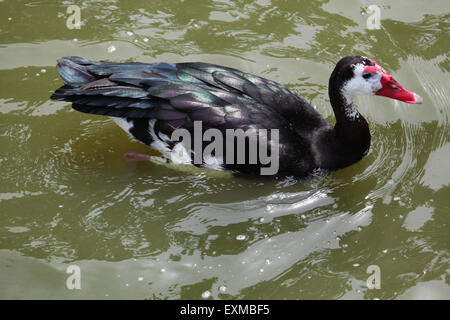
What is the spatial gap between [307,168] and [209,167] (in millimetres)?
780

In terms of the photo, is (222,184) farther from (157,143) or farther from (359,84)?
(359,84)

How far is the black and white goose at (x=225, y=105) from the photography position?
17.0 ft

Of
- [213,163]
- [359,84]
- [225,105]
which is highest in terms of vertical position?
[359,84]

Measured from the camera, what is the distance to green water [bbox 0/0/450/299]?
4660 mm

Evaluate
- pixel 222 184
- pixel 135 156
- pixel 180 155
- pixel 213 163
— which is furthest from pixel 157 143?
pixel 222 184

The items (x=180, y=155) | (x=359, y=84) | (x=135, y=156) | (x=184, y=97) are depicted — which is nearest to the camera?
(x=184, y=97)

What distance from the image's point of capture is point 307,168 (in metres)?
5.35

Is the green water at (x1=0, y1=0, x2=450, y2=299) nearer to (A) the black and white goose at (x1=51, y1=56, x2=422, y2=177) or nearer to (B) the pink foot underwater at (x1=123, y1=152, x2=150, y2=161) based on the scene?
(B) the pink foot underwater at (x1=123, y1=152, x2=150, y2=161)

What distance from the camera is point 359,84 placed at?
533cm

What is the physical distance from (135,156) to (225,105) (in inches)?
39.1

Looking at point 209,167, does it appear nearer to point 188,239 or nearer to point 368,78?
point 188,239

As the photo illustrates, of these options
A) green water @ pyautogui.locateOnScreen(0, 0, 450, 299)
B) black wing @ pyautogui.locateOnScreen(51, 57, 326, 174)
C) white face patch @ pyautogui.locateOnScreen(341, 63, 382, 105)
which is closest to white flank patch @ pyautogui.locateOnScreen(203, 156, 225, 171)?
green water @ pyautogui.locateOnScreen(0, 0, 450, 299)

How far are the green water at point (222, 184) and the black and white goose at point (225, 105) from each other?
0.74 ft

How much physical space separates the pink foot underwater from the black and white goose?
17 cm
